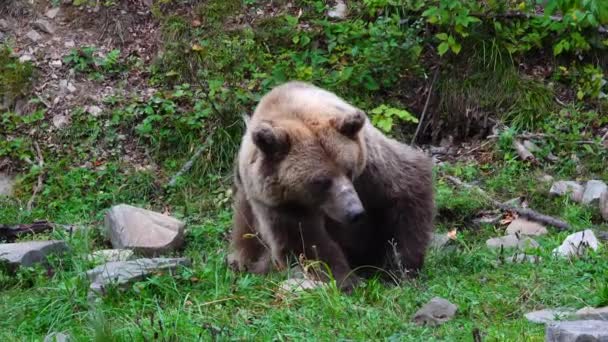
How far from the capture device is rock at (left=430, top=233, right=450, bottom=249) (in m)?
7.35

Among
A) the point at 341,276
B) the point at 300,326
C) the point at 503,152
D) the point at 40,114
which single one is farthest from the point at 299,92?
the point at 40,114

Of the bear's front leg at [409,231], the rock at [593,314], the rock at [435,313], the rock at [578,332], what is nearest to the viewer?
the rock at [578,332]

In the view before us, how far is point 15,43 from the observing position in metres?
10.9

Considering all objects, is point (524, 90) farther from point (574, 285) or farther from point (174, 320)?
point (174, 320)

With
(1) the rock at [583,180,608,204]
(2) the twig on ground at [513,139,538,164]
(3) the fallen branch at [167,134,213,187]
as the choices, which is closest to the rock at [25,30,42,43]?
(3) the fallen branch at [167,134,213,187]

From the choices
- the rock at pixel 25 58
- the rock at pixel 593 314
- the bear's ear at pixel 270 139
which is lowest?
the rock at pixel 25 58

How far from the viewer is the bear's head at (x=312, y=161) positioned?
17.8ft

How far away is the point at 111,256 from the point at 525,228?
3396 millimetres

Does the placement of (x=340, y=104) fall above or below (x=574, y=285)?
above

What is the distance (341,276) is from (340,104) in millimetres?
1057

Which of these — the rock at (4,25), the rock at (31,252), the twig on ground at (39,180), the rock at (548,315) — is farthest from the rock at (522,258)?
the rock at (4,25)

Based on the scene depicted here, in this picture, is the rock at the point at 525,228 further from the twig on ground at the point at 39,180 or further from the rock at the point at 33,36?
the rock at the point at 33,36

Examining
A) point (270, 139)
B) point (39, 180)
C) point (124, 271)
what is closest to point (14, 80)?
point (39, 180)

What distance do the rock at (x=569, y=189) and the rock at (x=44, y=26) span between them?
5845mm
